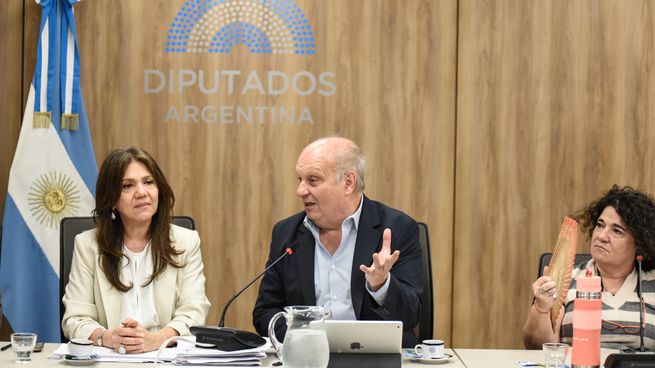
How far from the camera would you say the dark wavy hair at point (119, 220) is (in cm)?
356

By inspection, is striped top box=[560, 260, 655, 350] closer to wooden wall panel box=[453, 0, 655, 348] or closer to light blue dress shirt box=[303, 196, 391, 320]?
light blue dress shirt box=[303, 196, 391, 320]

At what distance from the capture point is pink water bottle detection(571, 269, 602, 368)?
254 cm

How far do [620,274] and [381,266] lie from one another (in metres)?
1.21

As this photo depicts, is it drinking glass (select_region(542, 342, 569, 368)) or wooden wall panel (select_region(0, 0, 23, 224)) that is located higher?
wooden wall panel (select_region(0, 0, 23, 224))

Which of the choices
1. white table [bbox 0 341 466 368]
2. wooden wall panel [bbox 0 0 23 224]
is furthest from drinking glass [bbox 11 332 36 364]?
wooden wall panel [bbox 0 0 23 224]

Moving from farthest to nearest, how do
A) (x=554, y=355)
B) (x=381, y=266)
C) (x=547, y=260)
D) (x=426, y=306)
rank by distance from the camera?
(x=547, y=260), (x=426, y=306), (x=381, y=266), (x=554, y=355)

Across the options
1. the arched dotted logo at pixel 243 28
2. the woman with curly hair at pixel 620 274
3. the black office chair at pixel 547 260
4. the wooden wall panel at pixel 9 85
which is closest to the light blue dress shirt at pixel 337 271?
the woman with curly hair at pixel 620 274

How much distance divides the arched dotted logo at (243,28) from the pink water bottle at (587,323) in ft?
8.94

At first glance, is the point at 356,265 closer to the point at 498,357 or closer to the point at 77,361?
the point at 498,357

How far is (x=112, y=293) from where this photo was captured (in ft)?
11.6

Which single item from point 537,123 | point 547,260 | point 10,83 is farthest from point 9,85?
point 547,260

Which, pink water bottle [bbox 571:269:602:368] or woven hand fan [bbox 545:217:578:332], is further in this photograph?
woven hand fan [bbox 545:217:578:332]

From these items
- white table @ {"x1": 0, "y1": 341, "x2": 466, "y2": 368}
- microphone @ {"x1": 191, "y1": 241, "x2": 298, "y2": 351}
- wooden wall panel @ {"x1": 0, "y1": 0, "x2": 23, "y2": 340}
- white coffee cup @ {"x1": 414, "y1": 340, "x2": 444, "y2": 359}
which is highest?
wooden wall panel @ {"x1": 0, "y1": 0, "x2": 23, "y2": 340}

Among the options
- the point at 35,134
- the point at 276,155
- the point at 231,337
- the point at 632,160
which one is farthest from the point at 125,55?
the point at 632,160
